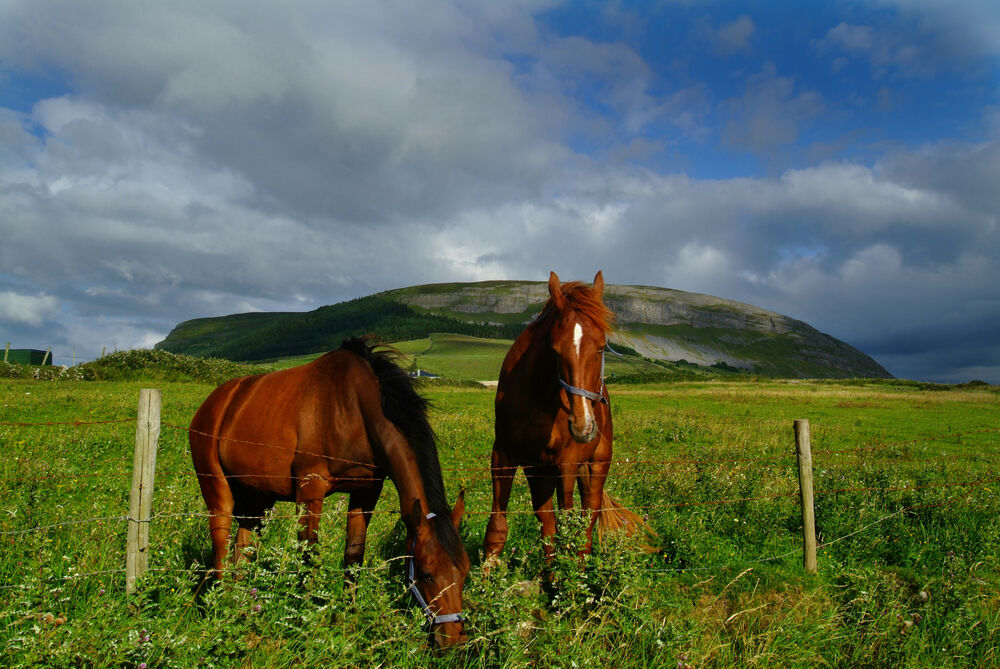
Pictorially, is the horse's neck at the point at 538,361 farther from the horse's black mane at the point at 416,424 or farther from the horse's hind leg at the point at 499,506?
the horse's black mane at the point at 416,424

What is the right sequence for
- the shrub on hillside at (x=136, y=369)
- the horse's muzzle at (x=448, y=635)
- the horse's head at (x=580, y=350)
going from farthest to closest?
the shrub on hillside at (x=136, y=369) → the horse's head at (x=580, y=350) → the horse's muzzle at (x=448, y=635)

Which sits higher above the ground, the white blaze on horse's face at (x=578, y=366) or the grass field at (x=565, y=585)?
the white blaze on horse's face at (x=578, y=366)

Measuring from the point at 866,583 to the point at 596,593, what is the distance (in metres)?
2.76

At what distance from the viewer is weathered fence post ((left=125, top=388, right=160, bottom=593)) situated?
4.22 metres

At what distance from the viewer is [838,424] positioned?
78.5 feet

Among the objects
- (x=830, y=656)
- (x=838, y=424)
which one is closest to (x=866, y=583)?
(x=830, y=656)

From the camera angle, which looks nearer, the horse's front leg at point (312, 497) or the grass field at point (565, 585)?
the grass field at point (565, 585)

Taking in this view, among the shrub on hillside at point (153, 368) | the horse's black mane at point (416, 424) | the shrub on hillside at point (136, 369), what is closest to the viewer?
the horse's black mane at point (416, 424)

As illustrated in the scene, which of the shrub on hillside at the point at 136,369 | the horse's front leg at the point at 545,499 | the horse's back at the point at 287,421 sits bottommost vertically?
the horse's front leg at the point at 545,499

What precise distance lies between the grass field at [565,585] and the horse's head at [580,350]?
888 mm

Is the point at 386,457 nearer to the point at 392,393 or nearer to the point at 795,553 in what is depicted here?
the point at 392,393

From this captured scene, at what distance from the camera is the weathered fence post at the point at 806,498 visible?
6336 mm

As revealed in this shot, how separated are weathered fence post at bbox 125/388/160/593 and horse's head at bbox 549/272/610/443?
326 cm

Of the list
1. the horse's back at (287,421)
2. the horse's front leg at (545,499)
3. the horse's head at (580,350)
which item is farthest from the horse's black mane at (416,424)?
the horse's head at (580,350)
